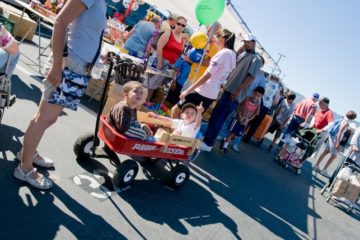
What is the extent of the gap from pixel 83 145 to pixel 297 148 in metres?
6.58

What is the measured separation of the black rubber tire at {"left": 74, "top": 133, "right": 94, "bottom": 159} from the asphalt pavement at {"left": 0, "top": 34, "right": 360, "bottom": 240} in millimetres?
107

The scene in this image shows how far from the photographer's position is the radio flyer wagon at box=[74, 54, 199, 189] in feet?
12.2

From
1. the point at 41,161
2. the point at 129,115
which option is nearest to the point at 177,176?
the point at 129,115

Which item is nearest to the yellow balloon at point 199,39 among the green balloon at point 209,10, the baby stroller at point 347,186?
the green balloon at point 209,10

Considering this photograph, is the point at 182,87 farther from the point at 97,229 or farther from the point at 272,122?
the point at 272,122

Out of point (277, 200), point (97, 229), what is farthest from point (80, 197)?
point (277, 200)

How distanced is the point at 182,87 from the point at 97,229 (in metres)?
3.98

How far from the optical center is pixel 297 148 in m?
9.09

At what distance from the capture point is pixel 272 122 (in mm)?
11195

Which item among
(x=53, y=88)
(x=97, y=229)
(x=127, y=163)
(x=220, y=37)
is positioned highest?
(x=220, y=37)

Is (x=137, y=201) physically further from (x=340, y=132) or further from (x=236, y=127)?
(x=340, y=132)

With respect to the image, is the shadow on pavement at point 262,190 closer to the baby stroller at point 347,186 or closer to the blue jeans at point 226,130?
the blue jeans at point 226,130

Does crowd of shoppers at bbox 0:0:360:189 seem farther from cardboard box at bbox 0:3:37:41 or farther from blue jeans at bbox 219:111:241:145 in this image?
cardboard box at bbox 0:3:37:41

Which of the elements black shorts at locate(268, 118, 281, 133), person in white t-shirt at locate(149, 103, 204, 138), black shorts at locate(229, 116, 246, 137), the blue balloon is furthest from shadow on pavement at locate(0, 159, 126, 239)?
black shorts at locate(268, 118, 281, 133)
